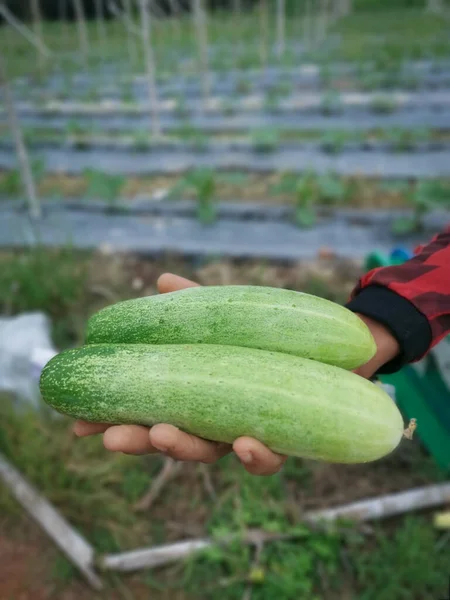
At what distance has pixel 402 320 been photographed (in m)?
1.87

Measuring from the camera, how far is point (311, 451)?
157 cm

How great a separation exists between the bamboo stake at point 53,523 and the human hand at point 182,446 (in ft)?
4.89

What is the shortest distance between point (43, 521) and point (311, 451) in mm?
2129

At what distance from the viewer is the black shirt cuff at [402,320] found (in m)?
1.86

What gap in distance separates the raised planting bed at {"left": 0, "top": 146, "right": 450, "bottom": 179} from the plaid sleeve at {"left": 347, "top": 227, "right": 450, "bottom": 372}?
17.8ft

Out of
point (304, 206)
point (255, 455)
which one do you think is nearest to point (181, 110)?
point (304, 206)

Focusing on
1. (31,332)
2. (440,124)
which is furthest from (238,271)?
(440,124)

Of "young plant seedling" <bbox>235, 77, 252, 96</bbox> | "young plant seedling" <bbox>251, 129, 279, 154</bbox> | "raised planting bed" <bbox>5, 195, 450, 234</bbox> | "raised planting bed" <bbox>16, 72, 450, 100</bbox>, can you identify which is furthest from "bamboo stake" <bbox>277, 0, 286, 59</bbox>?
"raised planting bed" <bbox>5, 195, 450, 234</bbox>

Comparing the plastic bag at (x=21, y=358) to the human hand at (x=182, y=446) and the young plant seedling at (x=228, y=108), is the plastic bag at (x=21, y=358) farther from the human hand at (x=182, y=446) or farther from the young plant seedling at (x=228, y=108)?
the young plant seedling at (x=228, y=108)

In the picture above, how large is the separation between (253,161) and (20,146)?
3.53m

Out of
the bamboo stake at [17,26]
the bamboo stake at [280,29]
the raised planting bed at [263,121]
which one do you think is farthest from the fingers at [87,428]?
the bamboo stake at [280,29]

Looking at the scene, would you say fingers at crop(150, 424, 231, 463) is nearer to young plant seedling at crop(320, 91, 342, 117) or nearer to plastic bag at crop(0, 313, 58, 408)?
plastic bag at crop(0, 313, 58, 408)

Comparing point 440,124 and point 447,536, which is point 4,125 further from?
point 447,536

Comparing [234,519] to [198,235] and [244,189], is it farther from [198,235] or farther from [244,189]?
[244,189]
